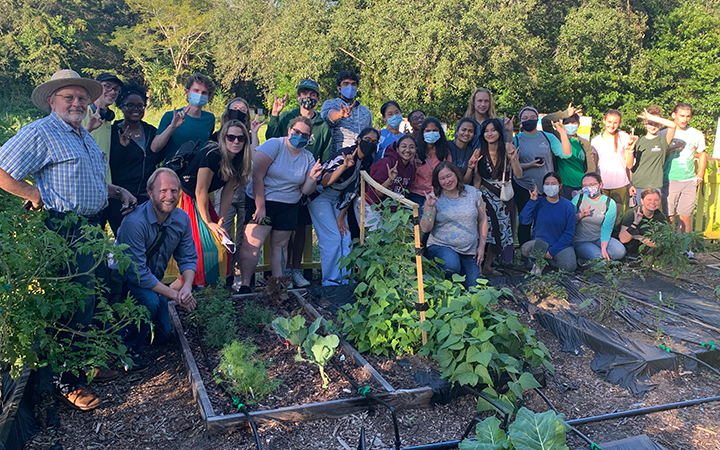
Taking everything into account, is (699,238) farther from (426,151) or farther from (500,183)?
(426,151)

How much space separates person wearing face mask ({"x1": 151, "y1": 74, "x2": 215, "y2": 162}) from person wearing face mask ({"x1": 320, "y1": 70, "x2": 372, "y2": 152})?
4.05ft

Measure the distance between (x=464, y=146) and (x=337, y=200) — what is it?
5.32ft

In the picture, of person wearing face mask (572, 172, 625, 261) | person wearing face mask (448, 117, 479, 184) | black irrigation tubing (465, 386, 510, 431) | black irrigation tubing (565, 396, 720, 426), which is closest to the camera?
black irrigation tubing (465, 386, 510, 431)

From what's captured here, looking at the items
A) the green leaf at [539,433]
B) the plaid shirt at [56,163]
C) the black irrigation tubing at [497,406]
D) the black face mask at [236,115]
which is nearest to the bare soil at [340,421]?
the black irrigation tubing at [497,406]

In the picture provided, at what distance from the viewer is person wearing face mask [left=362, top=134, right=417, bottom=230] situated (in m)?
5.86

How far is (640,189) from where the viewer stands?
7961 mm

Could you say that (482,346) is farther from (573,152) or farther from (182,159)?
(573,152)

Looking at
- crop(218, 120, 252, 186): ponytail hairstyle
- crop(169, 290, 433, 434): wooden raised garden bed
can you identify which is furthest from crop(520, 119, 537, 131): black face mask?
crop(169, 290, 433, 434): wooden raised garden bed

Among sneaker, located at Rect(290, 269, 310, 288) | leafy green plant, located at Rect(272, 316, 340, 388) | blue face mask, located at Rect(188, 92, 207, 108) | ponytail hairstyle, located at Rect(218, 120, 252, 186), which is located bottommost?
sneaker, located at Rect(290, 269, 310, 288)

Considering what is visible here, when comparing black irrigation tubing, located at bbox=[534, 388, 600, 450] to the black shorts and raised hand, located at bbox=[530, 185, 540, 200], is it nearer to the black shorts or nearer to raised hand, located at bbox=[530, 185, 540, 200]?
the black shorts

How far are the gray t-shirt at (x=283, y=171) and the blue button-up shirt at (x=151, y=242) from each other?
1167 millimetres

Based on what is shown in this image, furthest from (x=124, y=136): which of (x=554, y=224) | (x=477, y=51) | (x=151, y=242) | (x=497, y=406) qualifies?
(x=477, y=51)

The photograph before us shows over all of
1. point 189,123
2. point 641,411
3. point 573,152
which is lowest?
point 641,411

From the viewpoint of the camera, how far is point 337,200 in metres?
6.20
